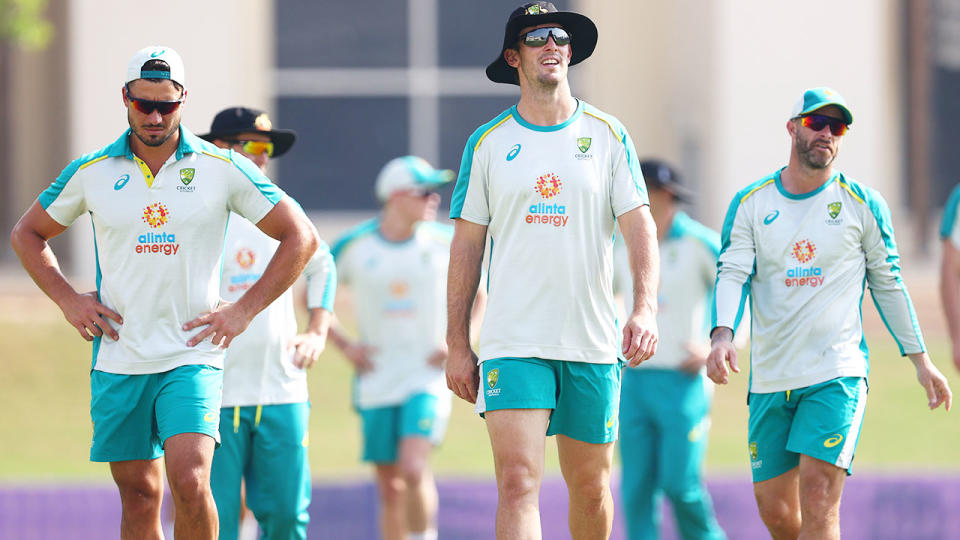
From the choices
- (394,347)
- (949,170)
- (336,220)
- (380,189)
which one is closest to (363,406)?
(394,347)

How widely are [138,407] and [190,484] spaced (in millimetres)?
447

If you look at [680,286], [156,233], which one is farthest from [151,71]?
[680,286]

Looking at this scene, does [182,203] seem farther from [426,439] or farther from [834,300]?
[426,439]

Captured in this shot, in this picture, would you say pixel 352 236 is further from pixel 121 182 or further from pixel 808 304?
pixel 808 304

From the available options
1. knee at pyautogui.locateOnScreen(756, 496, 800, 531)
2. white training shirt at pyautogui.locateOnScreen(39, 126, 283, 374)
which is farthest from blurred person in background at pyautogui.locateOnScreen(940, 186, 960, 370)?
white training shirt at pyautogui.locateOnScreen(39, 126, 283, 374)

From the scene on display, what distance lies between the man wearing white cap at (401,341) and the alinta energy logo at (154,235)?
3481 mm

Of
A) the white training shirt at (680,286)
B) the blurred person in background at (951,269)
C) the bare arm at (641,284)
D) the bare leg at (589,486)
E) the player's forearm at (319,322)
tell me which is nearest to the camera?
the bare arm at (641,284)

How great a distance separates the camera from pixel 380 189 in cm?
1033

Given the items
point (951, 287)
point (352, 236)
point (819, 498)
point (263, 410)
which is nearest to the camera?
point (819, 498)

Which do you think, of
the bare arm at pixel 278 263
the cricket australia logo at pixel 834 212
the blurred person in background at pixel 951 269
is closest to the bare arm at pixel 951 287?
the blurred person in background at pixel 951 269

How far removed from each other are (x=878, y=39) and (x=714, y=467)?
9.68 m

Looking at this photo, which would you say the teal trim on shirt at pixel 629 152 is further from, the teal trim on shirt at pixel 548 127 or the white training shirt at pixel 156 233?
the white training shirt at pixel 156 233

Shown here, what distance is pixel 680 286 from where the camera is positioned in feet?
31.9

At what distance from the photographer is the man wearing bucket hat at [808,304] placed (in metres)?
6.94
